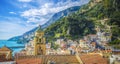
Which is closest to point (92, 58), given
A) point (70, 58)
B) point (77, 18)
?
point (70, 58)

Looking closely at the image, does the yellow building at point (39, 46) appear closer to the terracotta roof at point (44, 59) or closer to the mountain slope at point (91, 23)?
the terracotta roof at point (44, 59)

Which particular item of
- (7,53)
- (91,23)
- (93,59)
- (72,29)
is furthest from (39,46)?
(91,23)

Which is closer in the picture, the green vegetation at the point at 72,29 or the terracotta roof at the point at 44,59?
the terracotta roof at the point at 44,59

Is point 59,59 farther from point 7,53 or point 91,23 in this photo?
point 91,23

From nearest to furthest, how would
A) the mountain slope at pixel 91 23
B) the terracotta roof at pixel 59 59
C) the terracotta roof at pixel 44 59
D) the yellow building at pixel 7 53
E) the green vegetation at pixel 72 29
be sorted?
the terracotta roof at pixel 44 59 → the yellow building at pixel 7 53 → the terracotta roof at pixel 59 59 → the mountain slope at pixel 91 23 → the green vegetation at pixel 72 29

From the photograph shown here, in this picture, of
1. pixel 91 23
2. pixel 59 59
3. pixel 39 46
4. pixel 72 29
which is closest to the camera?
pixel 59 59

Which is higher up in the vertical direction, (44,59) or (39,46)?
(39,46)

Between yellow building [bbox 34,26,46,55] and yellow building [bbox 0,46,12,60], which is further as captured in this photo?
yellow building [bbox 34,26,46,55]

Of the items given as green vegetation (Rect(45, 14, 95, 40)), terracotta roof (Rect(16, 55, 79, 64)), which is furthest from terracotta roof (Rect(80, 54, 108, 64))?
green vegetation (Rect(45, 14, 95, 40))

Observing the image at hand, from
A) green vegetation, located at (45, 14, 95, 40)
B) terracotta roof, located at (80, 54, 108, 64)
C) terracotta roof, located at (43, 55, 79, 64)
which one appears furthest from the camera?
green vegetation, located at (45, 14, 95, 40)

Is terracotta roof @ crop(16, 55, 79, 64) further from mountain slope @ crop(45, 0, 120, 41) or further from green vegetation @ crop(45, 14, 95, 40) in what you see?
green vegetation @ crop(45, 14, 95, 40)

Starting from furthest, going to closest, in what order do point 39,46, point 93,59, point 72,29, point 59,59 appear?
point 72,29 < point 39,46 < point 93,59 < point 59,59

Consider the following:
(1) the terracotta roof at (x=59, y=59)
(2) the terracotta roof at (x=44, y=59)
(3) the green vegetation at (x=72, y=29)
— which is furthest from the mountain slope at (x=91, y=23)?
(2) the terracotta roof at (x=44, y=59)

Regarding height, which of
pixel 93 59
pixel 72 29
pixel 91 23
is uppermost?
pixel 91 23
